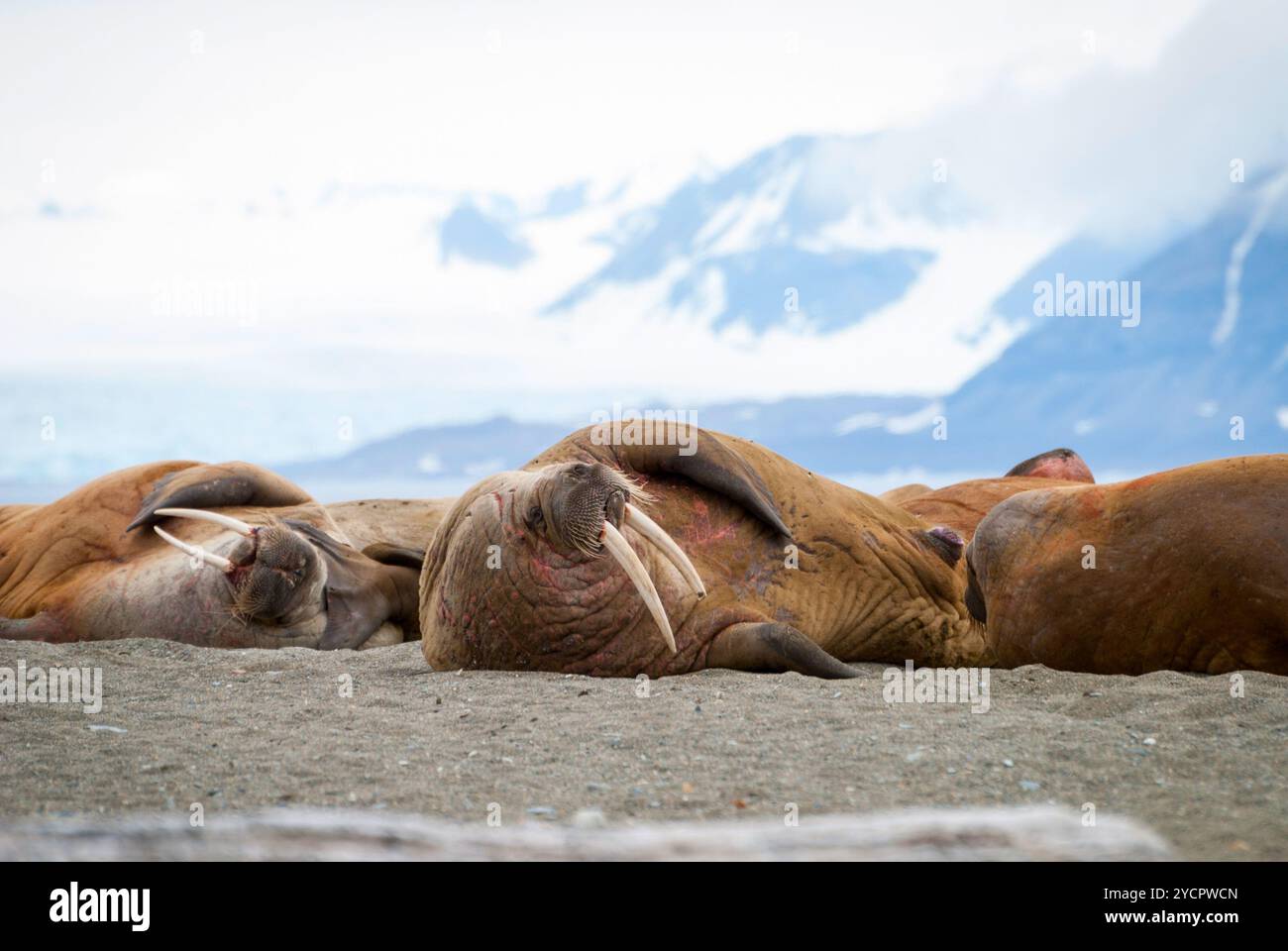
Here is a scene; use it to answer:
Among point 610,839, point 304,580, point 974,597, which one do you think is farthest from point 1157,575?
point 304,580

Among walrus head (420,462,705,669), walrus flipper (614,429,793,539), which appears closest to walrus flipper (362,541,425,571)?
walrus flipper (614,429,793,539)

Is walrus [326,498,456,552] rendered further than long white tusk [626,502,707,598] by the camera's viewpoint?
Yes

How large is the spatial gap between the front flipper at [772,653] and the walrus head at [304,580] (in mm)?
2856

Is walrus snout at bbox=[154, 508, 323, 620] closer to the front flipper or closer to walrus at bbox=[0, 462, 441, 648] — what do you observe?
walrus at bbox=[0, 462, 441, 648]

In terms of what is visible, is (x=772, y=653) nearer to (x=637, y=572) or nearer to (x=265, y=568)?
(x=637, y=572)

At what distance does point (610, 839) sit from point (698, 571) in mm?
2982

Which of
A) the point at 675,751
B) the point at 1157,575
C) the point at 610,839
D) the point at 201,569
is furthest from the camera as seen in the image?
the point at 201,569

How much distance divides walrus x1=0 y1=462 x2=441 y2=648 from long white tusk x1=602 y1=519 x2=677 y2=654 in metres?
2.74

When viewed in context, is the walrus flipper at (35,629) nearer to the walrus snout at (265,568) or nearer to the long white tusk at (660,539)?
the walrus snout at (265,568)

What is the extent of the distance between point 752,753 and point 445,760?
2.85ft

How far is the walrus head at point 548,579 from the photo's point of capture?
5.20m

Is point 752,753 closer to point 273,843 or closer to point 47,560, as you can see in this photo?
point 273,843

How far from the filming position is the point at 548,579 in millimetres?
5359

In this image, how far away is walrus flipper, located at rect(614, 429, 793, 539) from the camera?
611cm
